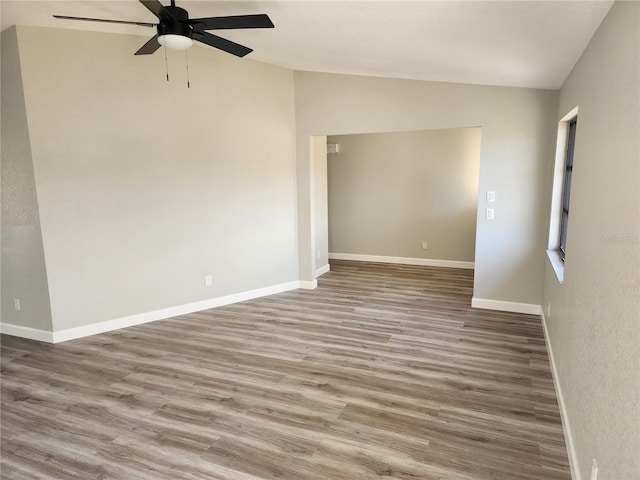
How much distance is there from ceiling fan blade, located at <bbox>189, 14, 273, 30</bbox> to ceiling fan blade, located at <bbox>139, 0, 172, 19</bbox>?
0.56ft

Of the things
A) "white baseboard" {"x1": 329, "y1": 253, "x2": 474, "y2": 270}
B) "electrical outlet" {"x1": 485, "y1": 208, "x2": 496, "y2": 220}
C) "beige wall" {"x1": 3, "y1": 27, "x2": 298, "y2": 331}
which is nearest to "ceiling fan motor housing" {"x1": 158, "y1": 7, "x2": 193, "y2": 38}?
"beige wall" {"x1": 3, "y1": 27, "x2": 298, "y2": 331}

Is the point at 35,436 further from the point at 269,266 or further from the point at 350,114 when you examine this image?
the point at 350,114

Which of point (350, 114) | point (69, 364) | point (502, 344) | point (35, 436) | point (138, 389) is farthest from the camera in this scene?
point (350, 114)

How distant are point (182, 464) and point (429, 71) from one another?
387cm

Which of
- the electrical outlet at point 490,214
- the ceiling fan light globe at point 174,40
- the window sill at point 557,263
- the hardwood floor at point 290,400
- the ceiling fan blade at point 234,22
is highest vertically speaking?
the ceiling fan blade at point 234,22

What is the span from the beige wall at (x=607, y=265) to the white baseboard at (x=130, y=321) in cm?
360

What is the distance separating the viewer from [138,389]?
10.00ft

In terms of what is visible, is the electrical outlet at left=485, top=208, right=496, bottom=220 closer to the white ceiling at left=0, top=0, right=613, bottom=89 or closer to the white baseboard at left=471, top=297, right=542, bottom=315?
the white baseboard at left=471, top=297, right=542, bottom=315

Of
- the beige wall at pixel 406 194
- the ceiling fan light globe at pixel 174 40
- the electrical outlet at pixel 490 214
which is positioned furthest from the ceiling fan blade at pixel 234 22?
the beige wall at pixel 406 194

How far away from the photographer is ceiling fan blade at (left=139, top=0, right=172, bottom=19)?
234 centimetres

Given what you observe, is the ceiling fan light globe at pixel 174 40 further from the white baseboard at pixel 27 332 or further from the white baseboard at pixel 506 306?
the white baseboard at pixel 506 306

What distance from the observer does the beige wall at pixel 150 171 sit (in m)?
3.76

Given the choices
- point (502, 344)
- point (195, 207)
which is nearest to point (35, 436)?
point (195, 207)

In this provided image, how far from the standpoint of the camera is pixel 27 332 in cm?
405
